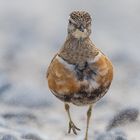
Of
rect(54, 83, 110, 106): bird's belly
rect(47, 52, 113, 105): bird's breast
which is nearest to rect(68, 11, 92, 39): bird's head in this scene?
rect(47, 52, 113, 105): bird's breast

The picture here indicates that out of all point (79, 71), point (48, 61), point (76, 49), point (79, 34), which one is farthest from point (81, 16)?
point (48, 61)

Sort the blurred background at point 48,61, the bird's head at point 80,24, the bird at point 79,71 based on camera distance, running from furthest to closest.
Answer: the blurred background at point 48,61
the bird at point 79,71
the bird's head at point 80,24

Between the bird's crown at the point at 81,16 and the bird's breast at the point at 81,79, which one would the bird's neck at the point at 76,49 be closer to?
the bird's breast at the point at 81,79

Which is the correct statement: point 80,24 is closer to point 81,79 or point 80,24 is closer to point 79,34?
point 79,34

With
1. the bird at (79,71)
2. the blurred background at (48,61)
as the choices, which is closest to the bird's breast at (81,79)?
the bird at (79,71)

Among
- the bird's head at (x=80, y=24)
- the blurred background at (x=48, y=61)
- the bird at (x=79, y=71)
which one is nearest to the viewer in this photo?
the bird's head at (x=80, y=24)

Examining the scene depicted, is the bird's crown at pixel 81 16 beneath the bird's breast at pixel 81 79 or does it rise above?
above

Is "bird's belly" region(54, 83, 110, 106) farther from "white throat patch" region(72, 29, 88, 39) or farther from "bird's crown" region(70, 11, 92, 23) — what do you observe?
"bird's crown" region(70, 11, 92, 23)
